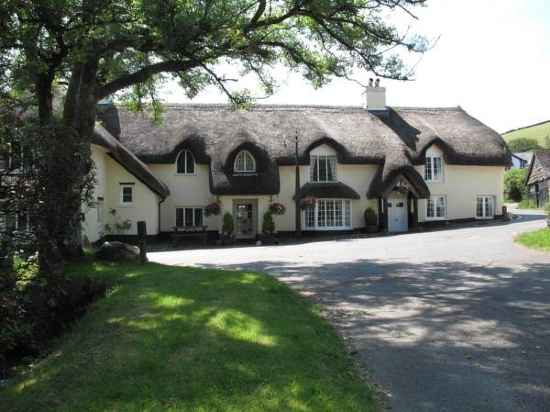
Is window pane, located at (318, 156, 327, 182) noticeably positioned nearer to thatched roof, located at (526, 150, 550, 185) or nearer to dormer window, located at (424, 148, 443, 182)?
dormer window, located at (424, 148, 443, 182)

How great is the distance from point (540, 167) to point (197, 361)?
54.9 m

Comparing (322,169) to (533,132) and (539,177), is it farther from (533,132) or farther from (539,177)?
(533,132)

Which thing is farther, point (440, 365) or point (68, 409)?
point (440, 365)

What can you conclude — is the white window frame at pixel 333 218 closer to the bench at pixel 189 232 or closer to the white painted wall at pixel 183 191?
the white painted wall at pixel 183 191

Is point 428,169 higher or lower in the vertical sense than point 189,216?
higher

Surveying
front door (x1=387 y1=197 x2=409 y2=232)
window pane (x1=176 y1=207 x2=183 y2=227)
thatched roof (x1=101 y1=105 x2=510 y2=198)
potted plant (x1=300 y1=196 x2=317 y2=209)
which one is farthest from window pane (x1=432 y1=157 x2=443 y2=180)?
window pane (x1=176 y1=207 x2=183 y2=227)

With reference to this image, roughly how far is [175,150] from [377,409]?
91.0 ft

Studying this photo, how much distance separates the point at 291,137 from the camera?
3312 centimetres

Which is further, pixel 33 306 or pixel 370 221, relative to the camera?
pixel 370 221

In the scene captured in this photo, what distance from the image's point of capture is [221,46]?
49.8 feet

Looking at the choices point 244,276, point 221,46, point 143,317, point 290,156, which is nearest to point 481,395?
point 143,317

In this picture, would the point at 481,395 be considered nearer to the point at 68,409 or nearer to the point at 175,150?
the point at 68,409

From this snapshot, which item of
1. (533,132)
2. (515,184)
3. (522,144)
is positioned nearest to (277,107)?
(515,184)

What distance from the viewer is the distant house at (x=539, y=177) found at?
52250 millimetres
